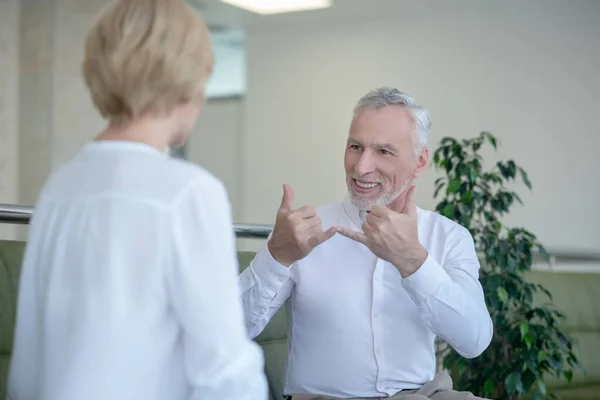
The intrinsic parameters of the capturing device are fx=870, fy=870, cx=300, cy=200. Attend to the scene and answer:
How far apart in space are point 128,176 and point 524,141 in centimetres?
533

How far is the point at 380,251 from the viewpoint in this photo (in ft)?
6.20

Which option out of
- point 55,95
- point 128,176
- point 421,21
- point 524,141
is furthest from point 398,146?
point 421,21

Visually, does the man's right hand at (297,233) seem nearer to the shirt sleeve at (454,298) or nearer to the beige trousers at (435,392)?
the shirt sleeve at (454,298)

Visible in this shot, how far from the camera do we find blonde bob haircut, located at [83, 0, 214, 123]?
1175 millimetres

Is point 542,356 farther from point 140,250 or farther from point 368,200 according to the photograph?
point 140,250

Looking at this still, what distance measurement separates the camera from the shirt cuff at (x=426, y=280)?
6.26ft

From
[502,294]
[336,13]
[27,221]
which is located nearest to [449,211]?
[502,294]

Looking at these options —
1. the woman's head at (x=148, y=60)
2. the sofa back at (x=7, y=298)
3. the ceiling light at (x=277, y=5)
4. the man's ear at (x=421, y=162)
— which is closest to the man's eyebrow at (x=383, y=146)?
the man's ear at (x=421, y=162)

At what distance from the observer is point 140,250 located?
115 cm

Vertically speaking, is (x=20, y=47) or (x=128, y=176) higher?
(x=20, y=47)

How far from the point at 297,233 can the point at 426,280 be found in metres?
0.30

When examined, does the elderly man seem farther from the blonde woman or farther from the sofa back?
the blonde woman

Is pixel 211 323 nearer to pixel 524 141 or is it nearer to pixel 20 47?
pixel 20 47

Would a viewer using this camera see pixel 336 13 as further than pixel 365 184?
Yes
